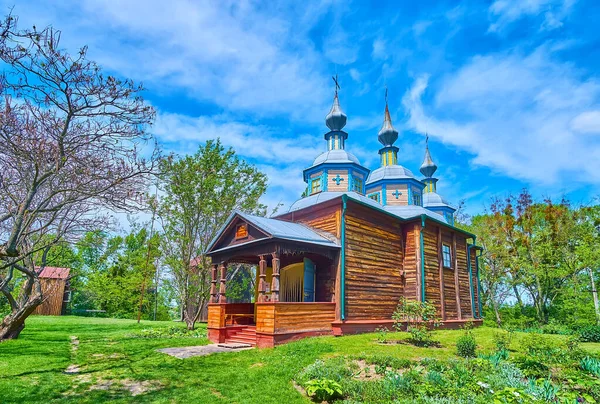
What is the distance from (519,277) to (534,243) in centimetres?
234

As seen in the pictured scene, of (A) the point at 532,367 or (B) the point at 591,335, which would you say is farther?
(B) the point at 591,335

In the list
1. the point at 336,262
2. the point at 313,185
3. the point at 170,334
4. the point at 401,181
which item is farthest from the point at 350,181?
the point at 170,334

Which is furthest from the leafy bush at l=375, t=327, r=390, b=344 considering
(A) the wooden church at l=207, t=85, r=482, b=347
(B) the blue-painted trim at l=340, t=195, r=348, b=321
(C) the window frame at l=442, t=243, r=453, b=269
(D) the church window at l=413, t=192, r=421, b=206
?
(D) the church window at l=413, t=192, r=421, b=206

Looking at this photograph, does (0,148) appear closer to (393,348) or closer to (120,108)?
(120,108)

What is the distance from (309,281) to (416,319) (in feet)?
12.9

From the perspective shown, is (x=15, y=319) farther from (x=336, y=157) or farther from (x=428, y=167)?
(x=428, y=167)

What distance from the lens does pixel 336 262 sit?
12.3 m

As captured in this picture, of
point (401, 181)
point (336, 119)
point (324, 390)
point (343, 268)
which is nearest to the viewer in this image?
point (324, 390)

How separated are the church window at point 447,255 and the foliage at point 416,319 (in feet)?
11.4

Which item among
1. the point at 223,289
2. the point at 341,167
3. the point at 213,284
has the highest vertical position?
the point at 341,167

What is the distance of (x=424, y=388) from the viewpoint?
5520mm

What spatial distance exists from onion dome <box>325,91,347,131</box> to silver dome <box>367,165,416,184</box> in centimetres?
347

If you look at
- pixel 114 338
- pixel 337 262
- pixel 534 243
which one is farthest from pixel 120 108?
pixel 534 243

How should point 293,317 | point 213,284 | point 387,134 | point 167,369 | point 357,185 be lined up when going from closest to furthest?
point 167,369
point 293,317
point 213,284
point 357,185
point 387,134
